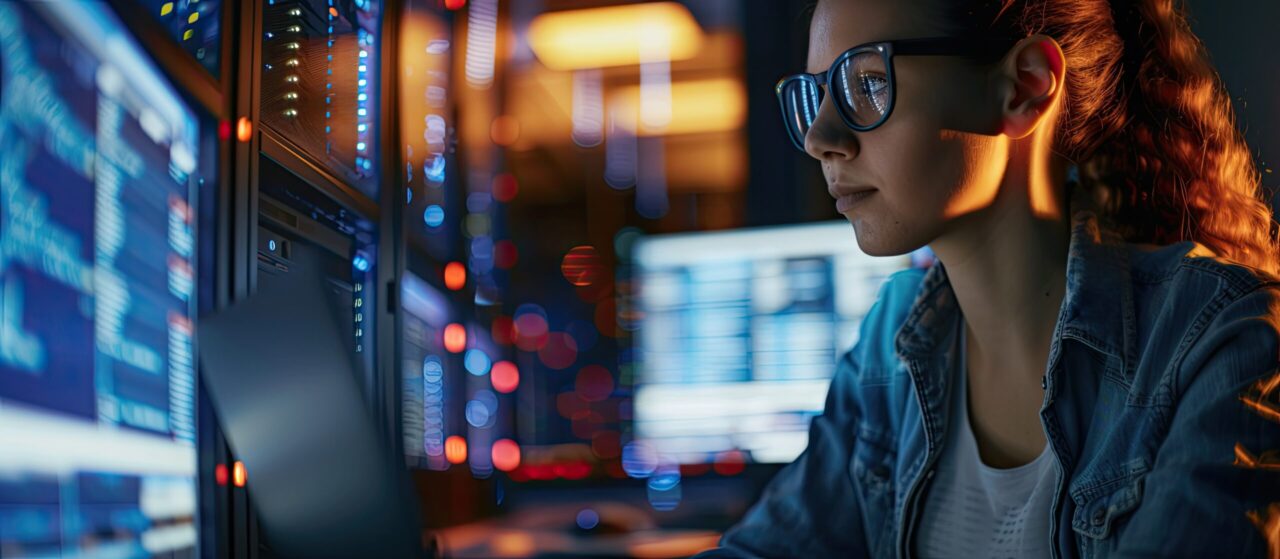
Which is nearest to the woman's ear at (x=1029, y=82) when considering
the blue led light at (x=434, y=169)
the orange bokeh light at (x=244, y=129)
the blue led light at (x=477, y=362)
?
the orange bokeh light at (x=244, y=129)

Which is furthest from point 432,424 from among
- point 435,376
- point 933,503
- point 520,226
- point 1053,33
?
point 1053,33

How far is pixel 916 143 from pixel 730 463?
6.88 feet

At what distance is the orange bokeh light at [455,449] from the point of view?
2.80 m

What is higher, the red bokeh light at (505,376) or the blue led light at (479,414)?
the red bokeh light at (505,376)

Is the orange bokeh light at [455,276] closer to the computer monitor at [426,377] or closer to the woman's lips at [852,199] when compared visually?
the computer monitor at [426,377]

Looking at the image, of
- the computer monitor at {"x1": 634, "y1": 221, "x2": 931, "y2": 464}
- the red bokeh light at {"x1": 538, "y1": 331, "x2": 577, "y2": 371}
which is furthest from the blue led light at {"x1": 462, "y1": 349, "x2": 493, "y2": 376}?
the computer monitor at {"x1": 634, "y1": 221, "x2": 931, "y2": 464}

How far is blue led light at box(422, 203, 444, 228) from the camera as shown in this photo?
2811mm

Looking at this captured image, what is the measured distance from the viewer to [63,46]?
0.66m

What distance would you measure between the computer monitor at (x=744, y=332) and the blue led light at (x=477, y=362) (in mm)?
486

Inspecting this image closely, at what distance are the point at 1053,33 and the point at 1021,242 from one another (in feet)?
0.62

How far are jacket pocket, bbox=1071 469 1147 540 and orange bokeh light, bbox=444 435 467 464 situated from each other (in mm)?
2214

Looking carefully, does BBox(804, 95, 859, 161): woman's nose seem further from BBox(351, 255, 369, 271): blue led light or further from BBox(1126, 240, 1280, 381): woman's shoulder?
BBox(351, 255, 369, 271): blue led light

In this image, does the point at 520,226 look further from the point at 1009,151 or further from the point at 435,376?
the point at 1009,151

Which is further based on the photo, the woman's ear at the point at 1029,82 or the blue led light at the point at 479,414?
the blue led light at the point at 479,414
